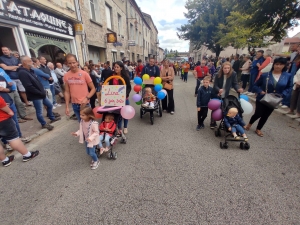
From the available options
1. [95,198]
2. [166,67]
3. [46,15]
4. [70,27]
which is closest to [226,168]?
[95,198]

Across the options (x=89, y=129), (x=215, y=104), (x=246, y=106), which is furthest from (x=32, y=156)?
(x=246, y=106)

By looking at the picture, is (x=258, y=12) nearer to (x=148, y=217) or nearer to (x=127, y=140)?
(x=127, y=140)

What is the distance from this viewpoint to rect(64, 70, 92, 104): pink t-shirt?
312cm

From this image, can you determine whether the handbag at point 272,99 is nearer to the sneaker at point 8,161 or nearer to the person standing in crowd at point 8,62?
the sneaker at point 8,161

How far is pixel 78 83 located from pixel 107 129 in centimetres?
116

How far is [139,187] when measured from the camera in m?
2.33

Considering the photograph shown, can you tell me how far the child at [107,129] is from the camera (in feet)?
9.71

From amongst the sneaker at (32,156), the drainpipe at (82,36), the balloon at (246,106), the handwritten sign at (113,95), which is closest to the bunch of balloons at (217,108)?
the balloon at (246,106)

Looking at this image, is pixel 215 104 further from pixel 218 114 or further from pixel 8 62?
pixel 8 62

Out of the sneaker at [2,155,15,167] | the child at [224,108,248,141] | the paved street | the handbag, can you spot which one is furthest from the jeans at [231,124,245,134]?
the sneaker at [2,155,15,167]

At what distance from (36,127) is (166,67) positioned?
4.60 meters

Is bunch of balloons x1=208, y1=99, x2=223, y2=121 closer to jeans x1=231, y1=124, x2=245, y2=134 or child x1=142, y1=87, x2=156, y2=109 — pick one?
jeans x1=231, y1=124, x2=245, y2=134

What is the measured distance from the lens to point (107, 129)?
3.07m

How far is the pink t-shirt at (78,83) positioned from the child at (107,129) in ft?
2.40
